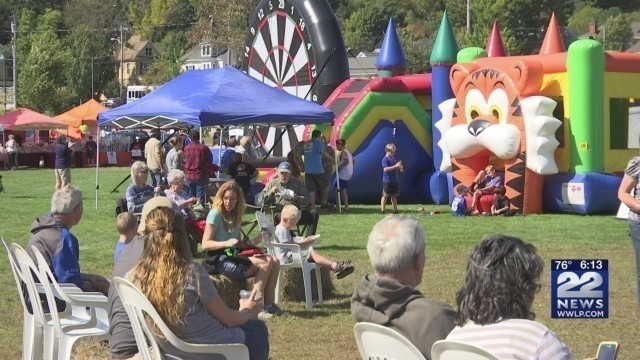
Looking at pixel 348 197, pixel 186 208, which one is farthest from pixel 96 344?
pixel 348 197

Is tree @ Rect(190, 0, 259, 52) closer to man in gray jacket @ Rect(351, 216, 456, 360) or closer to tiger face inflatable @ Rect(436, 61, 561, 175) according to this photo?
tiger face inflatable @ Rect(436, 61, 561, 175)

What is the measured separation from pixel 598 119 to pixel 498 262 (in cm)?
1499

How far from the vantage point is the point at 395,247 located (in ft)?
14.3

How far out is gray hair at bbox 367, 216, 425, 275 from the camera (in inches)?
171

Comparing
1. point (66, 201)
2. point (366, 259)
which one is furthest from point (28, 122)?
point (66, 201)

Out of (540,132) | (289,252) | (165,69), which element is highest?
(165,69)

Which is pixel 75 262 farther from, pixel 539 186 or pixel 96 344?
pixel 539 186

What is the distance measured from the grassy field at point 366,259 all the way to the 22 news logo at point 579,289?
9.24 ft

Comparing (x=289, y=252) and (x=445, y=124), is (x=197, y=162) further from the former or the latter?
(x=289, y=252)

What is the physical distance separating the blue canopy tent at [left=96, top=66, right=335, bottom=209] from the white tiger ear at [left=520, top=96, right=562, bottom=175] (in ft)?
10.9

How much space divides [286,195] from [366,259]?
5.33ft

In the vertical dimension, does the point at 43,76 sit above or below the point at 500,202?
above

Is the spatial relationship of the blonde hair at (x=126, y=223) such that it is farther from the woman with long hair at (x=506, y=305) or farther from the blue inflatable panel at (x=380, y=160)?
the blue inflatable panel at (x=380, y=160)

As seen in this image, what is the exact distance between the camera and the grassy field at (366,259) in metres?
8.34
